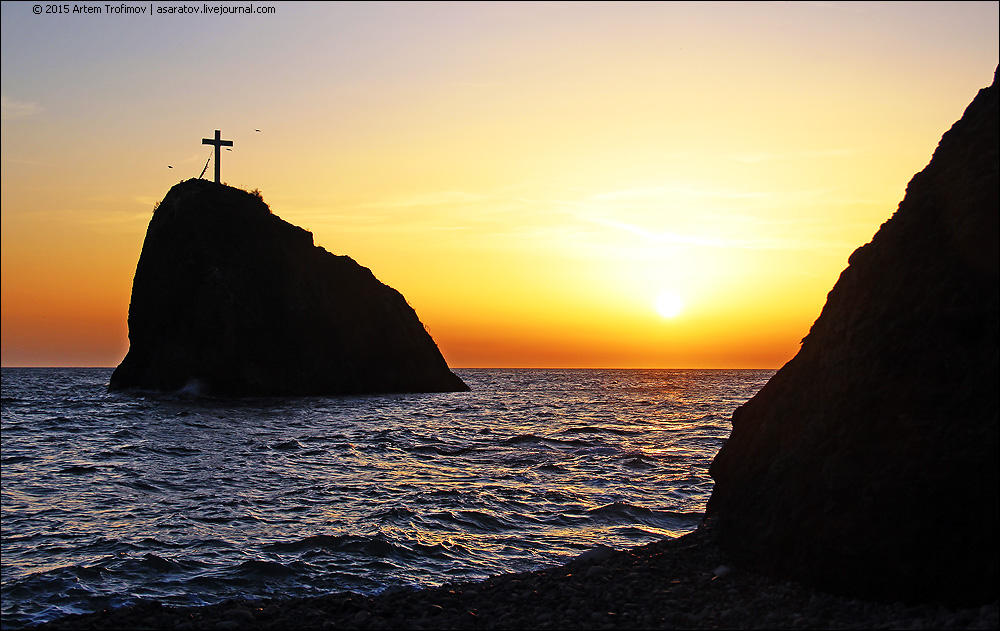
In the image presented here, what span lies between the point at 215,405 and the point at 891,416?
3909 cm

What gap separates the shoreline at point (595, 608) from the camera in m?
6.30

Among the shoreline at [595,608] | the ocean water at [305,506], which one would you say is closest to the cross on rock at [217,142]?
the ocean water at [305,506]

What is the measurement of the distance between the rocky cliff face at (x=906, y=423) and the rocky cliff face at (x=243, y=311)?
45.1m

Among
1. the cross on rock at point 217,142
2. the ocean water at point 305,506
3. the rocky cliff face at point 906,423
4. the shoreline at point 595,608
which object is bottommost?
the ocean water at point 305,506

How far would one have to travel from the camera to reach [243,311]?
4959 cm

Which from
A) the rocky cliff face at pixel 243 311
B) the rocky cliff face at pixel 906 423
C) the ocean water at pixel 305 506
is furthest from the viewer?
the rocky cliff face at pixel 243 311

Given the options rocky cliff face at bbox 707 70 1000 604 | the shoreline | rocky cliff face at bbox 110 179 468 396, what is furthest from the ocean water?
rocky cliff face at bbox 110 179 468 396

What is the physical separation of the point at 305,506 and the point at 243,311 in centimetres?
3922

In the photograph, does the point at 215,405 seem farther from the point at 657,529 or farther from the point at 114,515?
the point at 657,529

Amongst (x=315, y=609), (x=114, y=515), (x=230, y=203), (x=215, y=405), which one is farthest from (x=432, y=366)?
(x=315, y=609)

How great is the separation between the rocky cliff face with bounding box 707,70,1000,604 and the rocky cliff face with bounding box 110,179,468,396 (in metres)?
45.1

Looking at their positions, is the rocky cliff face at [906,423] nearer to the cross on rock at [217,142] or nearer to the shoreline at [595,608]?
the shoreline at [595,608]

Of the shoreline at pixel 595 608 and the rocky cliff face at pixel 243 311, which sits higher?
the rocky cliff face at pixel 243 311

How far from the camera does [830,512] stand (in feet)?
22.8
